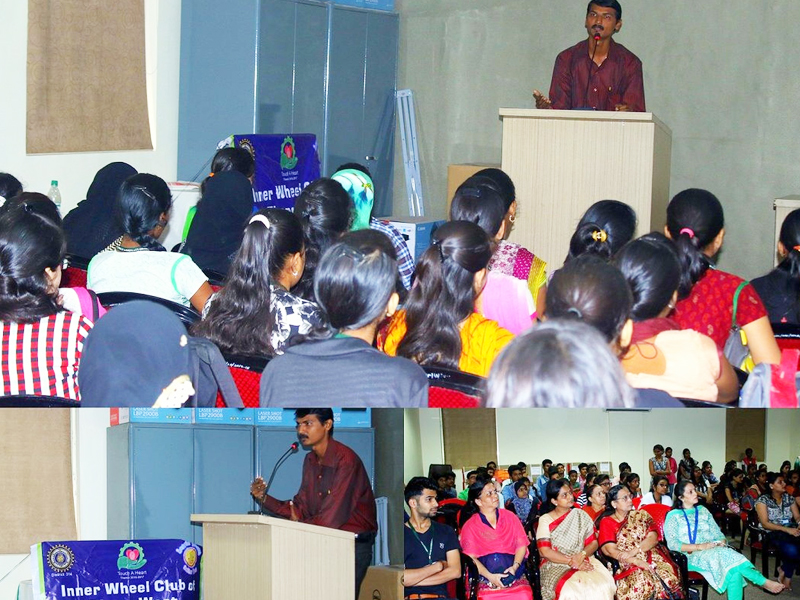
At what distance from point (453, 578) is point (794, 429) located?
3.41 ft

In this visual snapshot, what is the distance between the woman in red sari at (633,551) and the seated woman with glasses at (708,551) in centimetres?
5

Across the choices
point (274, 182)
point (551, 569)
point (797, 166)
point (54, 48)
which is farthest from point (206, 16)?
point (551, 569)

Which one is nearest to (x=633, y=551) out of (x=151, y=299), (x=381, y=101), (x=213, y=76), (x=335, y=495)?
(x=335, y=495)

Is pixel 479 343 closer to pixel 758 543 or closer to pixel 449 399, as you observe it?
pixel 449 399

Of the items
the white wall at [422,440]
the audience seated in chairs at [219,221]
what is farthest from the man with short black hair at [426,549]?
the audience seated in chairs at [219,221]

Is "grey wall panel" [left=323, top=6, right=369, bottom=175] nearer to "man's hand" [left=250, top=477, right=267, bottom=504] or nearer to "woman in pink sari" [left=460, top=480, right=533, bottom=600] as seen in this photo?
"man's hand" [left=250, top=477, right=267, bottom=504]

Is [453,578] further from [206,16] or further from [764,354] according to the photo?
[206,16]

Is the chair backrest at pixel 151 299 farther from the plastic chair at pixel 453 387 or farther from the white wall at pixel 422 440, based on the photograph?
the plastic chair at pixel 453 387

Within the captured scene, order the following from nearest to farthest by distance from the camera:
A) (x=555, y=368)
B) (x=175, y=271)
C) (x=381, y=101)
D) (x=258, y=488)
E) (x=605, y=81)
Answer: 1. (x=555, y=368)
2. (x=175, y=271)
3. (x=258, y=488)
4. (x=605, y=81)
5. (x=381, y=101)

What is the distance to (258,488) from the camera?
3.31m

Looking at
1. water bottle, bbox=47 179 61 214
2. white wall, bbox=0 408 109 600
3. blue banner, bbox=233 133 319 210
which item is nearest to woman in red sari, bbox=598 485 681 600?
white wall, bbox=0 408 109 600

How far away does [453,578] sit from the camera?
2.94 m

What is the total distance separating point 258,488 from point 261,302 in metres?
0.74

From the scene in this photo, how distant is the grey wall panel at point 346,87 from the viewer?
25.0 ft
